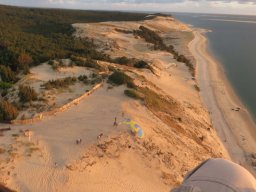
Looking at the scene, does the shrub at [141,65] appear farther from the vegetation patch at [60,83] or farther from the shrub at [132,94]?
the shrub at [132,94]

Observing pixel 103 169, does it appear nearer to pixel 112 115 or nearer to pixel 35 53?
pixel 112 115

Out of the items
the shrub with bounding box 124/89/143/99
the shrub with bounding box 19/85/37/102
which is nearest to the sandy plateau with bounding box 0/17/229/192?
the shrub with bounding box 124/89/143/99

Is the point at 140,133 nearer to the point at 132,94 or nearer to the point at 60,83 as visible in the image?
the point at 132,94

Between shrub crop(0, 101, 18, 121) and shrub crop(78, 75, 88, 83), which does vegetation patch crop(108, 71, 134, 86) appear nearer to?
shrub crop(78, 75, 88, 83)

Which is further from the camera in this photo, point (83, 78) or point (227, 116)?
point (227, 116)

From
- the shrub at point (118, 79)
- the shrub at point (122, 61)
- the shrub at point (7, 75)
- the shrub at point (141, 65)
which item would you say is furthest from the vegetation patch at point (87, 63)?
the shrub at point (141, 65)

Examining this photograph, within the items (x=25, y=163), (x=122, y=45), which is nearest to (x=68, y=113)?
(x=25, y=163)

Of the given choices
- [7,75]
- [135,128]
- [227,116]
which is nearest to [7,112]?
[135,128]
